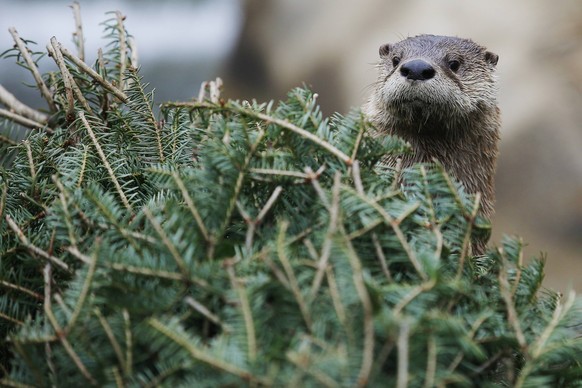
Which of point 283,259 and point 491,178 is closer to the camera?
point 283,259

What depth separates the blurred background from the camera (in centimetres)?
442

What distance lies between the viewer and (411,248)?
102 cm

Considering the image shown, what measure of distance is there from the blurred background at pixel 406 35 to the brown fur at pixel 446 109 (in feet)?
6.26

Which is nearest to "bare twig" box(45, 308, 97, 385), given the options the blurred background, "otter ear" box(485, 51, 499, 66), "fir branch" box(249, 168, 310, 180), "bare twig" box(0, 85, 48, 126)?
"fir branch" box(249, 168, 310, 180)

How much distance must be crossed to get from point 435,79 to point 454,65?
0.24m

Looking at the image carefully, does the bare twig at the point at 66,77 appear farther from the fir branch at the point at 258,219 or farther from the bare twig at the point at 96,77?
the fir branch at the point at 258,219

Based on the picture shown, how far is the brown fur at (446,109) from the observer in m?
2.02

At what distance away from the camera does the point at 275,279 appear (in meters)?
0.88

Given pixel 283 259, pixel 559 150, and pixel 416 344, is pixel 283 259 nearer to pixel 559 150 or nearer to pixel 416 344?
pixel 416 344

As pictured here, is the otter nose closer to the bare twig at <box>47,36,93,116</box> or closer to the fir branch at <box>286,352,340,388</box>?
the bare twig at <box>47,36,93,116</box>

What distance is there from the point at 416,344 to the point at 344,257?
5.0 inches

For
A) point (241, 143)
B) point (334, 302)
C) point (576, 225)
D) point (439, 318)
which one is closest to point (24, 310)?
point (241, 143)

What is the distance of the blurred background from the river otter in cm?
192

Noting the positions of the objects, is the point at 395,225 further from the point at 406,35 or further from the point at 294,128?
the point at 406,35
